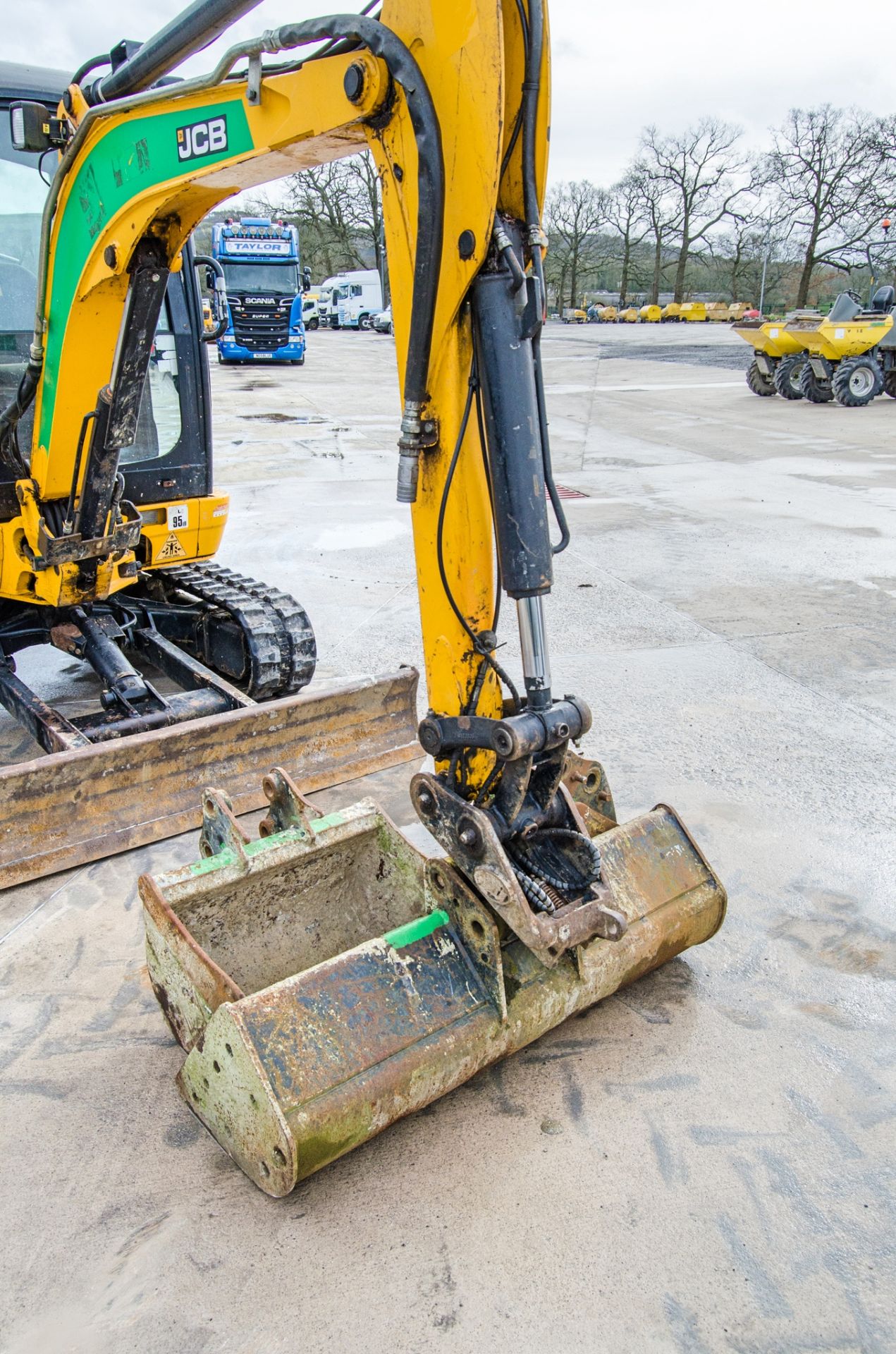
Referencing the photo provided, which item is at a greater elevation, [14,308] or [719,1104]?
[14,308]

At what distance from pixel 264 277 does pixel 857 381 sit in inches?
588

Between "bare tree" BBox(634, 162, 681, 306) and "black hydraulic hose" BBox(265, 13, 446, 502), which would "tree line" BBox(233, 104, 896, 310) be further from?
"black hydraulic hose" BBox(265, 13, 446, 502)

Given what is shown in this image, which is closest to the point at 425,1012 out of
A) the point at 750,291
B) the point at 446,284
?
the point at 446,284

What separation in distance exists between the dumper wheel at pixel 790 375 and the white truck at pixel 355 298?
30871 millimetres

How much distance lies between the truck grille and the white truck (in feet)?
66.2

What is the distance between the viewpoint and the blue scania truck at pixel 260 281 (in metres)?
24.9

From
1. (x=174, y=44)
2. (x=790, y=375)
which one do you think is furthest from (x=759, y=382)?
(x=174, y=44)

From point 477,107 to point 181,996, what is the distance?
2.17 m

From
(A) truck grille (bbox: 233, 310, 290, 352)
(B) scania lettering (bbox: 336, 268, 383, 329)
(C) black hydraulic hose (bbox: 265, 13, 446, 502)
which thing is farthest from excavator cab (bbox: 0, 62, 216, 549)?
(B) scania lettering (bbox: 336, 268, 383, 329)

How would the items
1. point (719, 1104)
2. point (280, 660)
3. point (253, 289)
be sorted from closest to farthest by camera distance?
point (719, 1104) → point (280, 660) → point (253, 289)

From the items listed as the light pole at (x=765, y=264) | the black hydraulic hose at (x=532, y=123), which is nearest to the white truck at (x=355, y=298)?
the light pole at (x=765, y=264)

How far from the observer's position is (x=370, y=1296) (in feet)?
6.82

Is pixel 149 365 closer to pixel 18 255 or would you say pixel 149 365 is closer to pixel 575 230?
pixel 18 255

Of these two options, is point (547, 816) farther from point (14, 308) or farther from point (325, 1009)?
point (14, 308)
